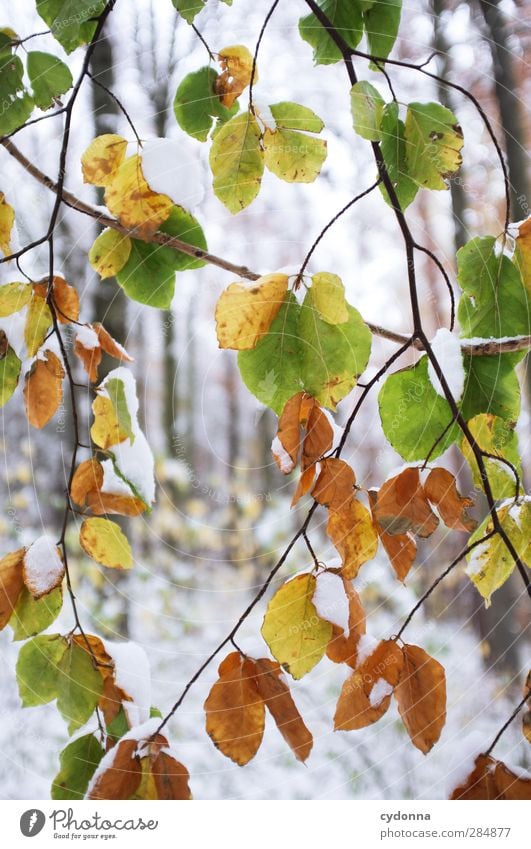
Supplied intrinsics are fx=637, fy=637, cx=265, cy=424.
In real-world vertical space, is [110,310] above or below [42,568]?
above

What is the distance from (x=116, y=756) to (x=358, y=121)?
0.20m

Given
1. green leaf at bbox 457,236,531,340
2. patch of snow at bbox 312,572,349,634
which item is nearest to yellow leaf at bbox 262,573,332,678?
patch of snow at bbox 312,572,349,634

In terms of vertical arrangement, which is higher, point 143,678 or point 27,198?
point 27,198

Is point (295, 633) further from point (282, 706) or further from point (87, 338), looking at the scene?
point (87, 338)

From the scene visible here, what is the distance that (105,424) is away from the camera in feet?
0.73

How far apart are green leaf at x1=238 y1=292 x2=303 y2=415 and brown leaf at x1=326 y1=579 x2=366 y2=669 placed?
57 millimetres

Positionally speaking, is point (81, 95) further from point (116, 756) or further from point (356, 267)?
point (116, 756)

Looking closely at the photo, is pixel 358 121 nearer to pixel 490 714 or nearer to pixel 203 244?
pixel 203 244

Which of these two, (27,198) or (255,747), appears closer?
(255,747)
